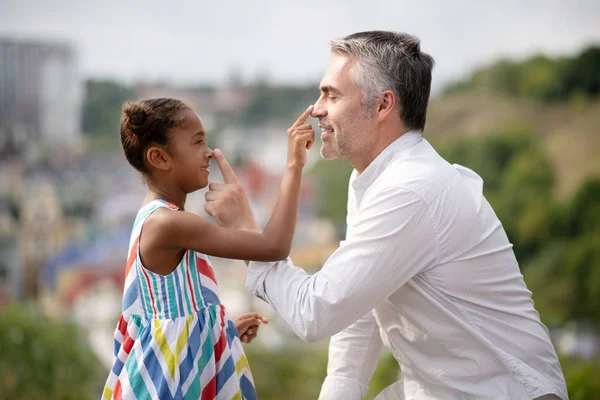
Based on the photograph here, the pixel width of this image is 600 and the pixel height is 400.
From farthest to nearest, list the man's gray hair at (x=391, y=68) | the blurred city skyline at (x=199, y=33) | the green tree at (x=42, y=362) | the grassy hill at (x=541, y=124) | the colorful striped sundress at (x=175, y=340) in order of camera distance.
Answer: the blurred city skyline at (x=199, y=33), the green tree at (x=42, y=362), the grassy hill at (x=541, y=124), the man's gray hair at (x=391, y=68), the colorful striped sundress at (x=175, y=340)

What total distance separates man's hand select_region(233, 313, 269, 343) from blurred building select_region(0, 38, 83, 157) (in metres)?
3.72

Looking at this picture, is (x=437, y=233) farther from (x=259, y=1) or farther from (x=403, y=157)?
(x=259, y=1)

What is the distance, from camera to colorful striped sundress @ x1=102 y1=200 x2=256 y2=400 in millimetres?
1603

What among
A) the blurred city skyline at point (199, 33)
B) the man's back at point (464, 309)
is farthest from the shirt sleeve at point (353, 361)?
the blurred city skyline at point (199, 33)

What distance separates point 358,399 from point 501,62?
3.20 meters

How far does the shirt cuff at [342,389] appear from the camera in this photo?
2041 millimetres

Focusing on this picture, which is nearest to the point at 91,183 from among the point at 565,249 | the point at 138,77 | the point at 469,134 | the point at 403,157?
the point at 138,77

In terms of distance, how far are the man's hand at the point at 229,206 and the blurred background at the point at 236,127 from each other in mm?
3044

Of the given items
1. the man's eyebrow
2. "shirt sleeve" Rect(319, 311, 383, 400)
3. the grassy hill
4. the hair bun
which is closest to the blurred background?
the grassy hill

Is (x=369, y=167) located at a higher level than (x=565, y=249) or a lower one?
higher

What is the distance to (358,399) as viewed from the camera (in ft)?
6.76

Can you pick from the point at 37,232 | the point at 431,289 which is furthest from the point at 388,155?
the point at 37,232

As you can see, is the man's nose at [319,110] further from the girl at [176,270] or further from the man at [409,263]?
the girl at [176,270]

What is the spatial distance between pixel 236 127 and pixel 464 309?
3.65 metres
